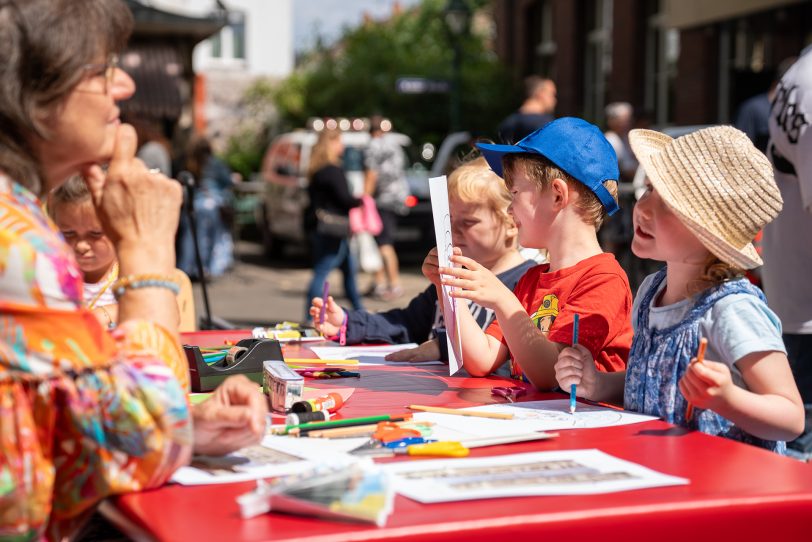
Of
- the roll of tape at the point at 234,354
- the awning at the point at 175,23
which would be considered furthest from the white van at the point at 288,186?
the roll of tape at the point at 234,354

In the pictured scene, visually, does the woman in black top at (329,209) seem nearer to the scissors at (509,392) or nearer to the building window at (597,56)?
the scissors at (509,392)

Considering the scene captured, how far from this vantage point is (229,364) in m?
2.86

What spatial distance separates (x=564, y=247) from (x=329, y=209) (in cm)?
736

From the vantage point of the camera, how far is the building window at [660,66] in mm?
17484

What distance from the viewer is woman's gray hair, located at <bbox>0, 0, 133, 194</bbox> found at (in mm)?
1722

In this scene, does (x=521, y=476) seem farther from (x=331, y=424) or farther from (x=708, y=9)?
(x=708, y=9)

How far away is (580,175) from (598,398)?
0.69 metres

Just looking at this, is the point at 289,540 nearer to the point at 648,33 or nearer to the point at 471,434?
the point at 471,434

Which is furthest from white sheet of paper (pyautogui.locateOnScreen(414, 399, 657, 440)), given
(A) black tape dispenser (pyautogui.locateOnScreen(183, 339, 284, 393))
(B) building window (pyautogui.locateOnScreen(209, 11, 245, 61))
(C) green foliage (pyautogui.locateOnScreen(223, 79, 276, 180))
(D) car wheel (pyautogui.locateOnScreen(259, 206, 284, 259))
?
(B) building window (pyautogui.locateOnScreen(209, 11, 245, 61))

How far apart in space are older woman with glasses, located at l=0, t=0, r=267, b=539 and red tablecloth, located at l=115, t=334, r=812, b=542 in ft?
0.35

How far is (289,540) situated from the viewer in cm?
159

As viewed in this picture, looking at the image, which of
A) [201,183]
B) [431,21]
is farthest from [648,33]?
[431,21]

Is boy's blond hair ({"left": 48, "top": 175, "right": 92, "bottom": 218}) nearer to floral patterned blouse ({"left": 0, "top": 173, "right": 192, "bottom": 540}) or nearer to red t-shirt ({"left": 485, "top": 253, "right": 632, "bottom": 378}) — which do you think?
red t-shirt ({"left": 485, "top": 253, "right": 632, "bottom": 378})

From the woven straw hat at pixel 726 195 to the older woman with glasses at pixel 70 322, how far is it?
1.06 metres
